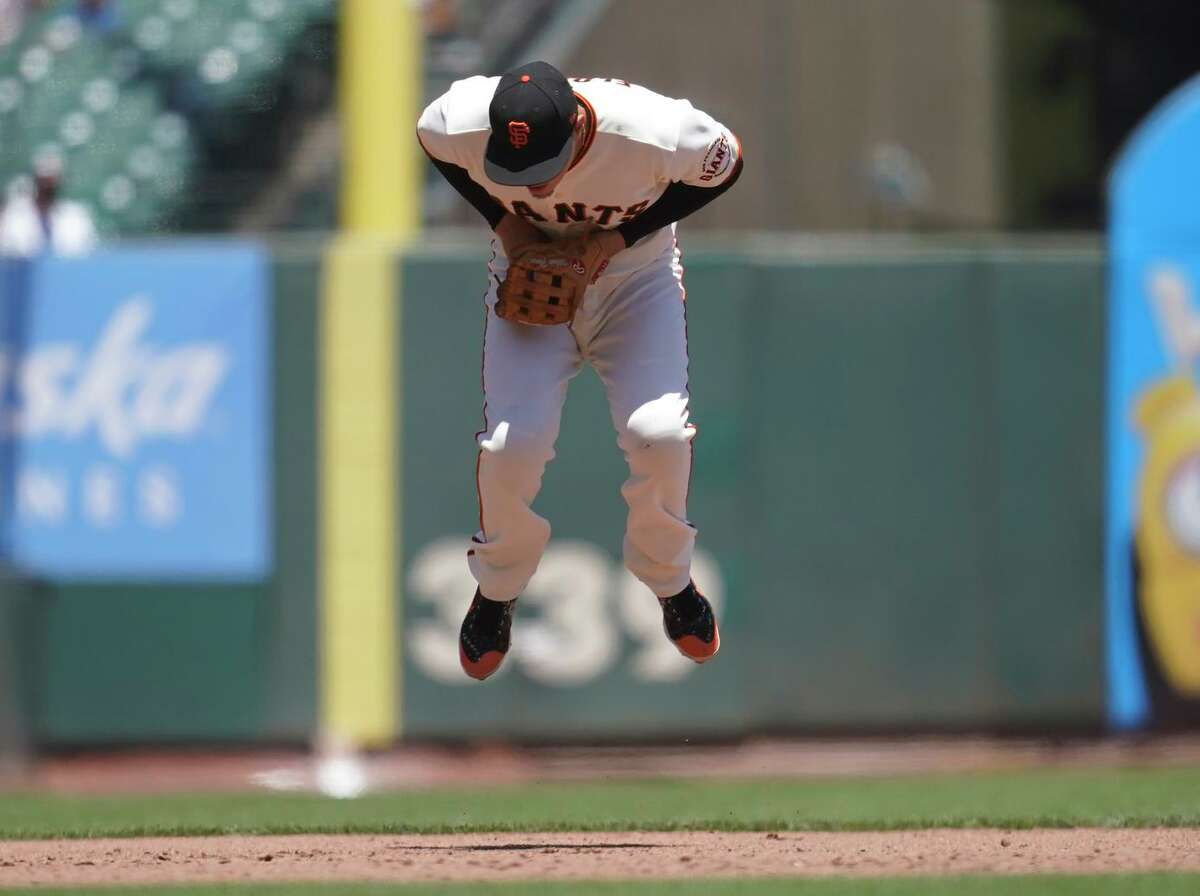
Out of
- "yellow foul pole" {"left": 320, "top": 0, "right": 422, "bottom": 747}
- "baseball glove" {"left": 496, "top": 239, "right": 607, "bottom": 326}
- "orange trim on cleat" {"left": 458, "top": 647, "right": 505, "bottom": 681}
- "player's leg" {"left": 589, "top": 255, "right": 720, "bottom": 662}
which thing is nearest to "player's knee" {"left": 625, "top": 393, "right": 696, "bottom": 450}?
"player's leg" {"left": 589, "top": 255, "right": 720, "bottom": 662}

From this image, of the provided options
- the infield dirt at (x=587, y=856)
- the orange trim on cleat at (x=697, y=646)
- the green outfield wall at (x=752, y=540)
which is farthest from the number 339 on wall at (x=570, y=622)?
the orange trim on cleat at (x=697, y=646)

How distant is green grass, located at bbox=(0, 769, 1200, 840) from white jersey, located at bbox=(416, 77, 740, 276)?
190 centimetres

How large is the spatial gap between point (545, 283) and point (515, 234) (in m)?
0.21

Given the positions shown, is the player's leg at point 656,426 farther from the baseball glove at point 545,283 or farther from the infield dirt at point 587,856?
the infield dirt at point 587,856

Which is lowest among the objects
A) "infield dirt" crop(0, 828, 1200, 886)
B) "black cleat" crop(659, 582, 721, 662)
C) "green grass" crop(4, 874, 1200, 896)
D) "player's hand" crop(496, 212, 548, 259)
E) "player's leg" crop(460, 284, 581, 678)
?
"infield dirt" crop(0, 828, 1200, 886)

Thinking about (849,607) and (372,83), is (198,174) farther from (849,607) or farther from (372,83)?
(849,607)

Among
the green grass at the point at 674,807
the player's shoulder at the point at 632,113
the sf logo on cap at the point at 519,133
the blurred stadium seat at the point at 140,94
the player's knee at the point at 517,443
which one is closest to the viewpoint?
the sf logo on cap at the point at 519,133

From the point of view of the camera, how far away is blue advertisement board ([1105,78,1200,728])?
906 cm

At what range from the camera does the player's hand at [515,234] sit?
202 inches

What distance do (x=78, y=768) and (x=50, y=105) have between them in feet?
10.3

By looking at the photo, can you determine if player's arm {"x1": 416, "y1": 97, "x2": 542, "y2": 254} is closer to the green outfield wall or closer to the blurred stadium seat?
the green outfield wall

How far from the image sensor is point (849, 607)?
902 centimetres

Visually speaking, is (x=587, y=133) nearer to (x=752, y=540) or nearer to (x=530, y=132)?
(x=530, y=132)

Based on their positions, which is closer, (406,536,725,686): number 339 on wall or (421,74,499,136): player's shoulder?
(421,74,499,136): player's shoulder
